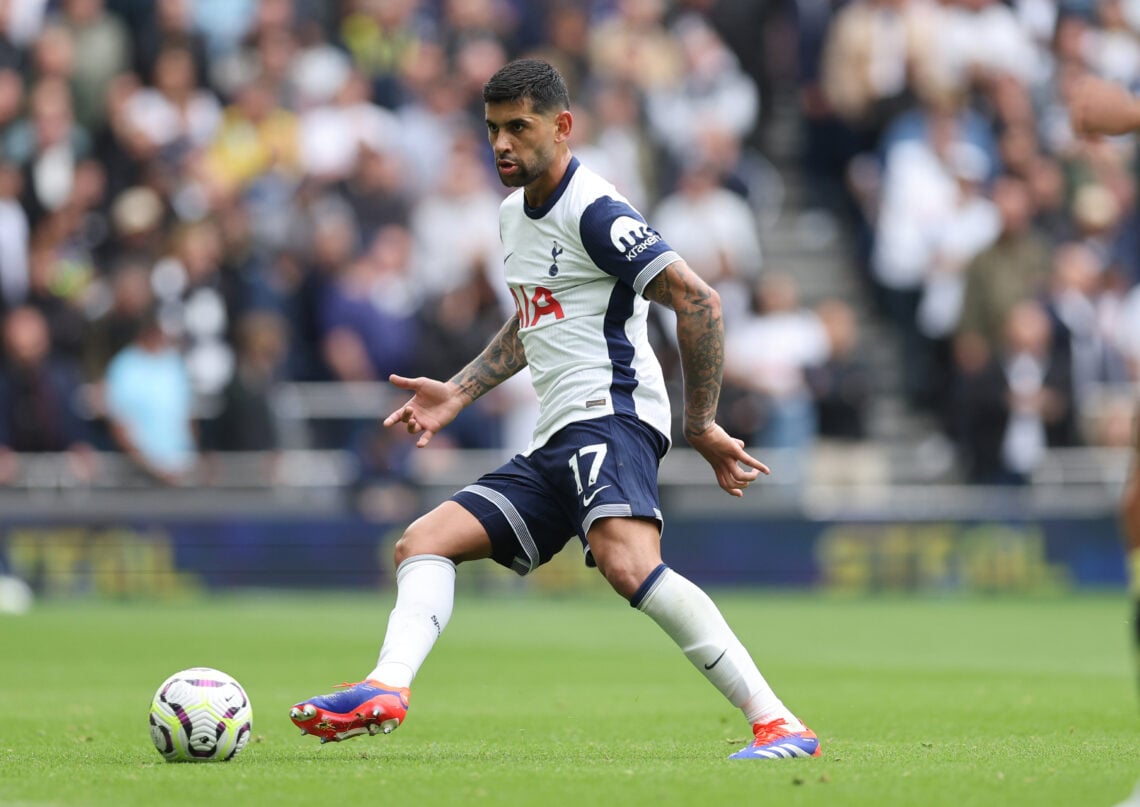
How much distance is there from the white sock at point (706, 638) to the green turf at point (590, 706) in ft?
1.05

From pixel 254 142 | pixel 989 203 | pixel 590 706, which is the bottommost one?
pixel 590 706

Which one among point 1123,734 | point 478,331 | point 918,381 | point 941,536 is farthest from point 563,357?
point 918,381

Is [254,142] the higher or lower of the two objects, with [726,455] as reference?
higher

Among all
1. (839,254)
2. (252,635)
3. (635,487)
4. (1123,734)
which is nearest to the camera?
(635,487)

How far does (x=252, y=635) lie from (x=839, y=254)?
10550mm

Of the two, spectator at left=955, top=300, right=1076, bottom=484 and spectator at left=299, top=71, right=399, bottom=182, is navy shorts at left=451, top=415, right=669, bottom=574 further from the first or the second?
spectator at left=955, top=300, right=1076, bottom=484

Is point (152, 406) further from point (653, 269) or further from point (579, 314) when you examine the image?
point (653, 269)

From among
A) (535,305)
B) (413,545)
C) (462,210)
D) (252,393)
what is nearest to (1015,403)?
(462,210)

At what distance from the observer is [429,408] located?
808 cm

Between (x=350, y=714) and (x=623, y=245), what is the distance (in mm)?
1987

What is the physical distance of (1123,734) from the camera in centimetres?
841

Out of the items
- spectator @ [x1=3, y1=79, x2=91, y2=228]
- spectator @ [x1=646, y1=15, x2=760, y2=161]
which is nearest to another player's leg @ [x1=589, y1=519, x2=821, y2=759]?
spectator @ [x1=3, y1=79, x2=91, y2=228]

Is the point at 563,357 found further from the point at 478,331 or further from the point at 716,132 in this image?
the point at 716,132

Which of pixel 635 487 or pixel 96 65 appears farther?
pixel 96 65
